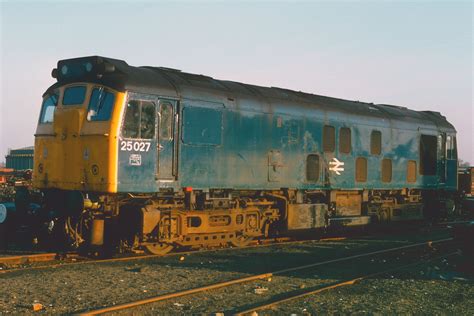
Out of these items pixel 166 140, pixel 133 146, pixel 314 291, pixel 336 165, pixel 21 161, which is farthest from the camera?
pixel 21 161

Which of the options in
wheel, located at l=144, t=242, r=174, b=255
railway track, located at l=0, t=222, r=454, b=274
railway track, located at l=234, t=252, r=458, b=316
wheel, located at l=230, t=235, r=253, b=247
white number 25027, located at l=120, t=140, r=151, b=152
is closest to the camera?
railway track, located at l=234, t=252, r=458, b=316

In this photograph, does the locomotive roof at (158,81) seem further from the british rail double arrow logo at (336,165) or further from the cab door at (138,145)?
the british rail double arrow logo at (336,165)

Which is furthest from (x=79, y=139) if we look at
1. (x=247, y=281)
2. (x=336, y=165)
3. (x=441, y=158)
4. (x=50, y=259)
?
(x=441, y=158)

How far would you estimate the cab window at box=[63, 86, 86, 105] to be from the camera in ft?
38.7

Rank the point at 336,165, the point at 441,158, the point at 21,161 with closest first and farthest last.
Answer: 1. the point at 336,165
2. the point at 441,158
3. the point at 21,161

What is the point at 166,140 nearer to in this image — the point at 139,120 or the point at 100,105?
the point at 139,120

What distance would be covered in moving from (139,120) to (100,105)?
2.82 ft

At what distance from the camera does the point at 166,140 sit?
11.9 meters

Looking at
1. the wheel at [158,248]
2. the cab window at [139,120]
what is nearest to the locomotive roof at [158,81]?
the cab window at [139,120]

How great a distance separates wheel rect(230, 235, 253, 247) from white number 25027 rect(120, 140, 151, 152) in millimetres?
3596

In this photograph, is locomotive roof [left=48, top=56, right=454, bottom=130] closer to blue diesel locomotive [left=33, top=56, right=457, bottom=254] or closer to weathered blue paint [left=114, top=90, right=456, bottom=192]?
blue diesel locomotive [left=33, top=56, right=457, bottom=254]

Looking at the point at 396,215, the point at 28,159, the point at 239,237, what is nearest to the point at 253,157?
the point at 239,237

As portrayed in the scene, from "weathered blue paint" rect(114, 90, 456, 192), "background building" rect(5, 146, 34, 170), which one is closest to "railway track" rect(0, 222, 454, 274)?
"weathered blue paint" rect(114, 90, 456, 192)

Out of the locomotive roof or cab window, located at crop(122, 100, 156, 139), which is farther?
the locomotive roof
